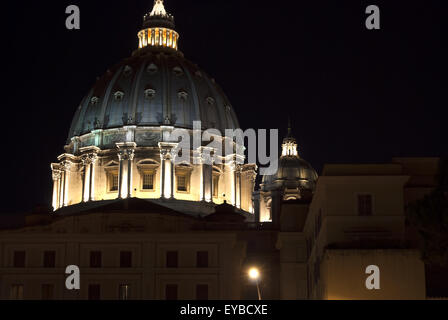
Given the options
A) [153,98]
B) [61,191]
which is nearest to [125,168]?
[61,191]

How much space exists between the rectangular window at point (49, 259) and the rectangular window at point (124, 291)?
464cm

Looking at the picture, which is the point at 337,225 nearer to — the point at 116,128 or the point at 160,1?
the point at 116,128

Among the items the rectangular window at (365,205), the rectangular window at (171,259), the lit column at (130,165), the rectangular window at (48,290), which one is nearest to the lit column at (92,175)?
the lit column at (130,165)

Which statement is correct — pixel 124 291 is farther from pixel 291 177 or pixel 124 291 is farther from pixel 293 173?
pixel 293 173

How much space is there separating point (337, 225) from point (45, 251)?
24.9 m

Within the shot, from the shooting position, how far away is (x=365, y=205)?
5312 cm

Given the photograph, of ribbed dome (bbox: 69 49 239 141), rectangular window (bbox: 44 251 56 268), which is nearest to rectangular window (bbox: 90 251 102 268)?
rectangular window (bbox: 44 251 56 268)

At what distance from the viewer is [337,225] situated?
52.5 metres

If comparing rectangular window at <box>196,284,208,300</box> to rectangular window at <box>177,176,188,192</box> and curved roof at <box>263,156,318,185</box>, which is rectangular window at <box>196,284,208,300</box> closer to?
rectangular window at <box>177,176,188,192</box>

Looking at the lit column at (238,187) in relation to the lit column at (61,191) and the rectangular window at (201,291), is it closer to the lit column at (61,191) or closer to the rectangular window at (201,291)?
the lit column at (61,191)

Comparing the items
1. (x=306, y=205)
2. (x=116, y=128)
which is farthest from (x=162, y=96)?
(x=306, y=205)

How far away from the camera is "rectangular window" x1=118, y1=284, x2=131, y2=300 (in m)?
69.0

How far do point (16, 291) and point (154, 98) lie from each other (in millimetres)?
45141

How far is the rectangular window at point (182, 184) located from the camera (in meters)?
106
